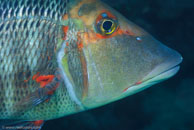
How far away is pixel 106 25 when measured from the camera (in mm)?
1600

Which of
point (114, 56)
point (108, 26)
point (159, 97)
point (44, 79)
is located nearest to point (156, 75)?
point (114, 56)

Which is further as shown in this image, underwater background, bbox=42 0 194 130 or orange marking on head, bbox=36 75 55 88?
underwater background, bbox=42 0 194 130

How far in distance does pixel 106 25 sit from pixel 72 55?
0.41 metres

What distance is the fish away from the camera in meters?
1.54

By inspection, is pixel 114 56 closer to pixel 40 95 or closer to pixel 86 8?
pixel 86 8

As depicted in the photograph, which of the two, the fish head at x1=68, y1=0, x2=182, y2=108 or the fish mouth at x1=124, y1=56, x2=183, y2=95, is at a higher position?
the fish head at x1=68, y1=0, x2=182, y2=108

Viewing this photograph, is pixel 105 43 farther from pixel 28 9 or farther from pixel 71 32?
pixel 28 9

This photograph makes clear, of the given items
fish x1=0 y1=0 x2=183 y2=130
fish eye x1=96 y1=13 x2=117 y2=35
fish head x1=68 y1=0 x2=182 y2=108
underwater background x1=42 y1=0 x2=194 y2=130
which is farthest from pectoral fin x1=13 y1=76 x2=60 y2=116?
underwater background x1=42 y1=0 x2=194 y2=130

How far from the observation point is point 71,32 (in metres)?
1.56

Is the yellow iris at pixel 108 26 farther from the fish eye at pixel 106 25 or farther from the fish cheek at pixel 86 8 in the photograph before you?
the fish cheek at pixel 86 8

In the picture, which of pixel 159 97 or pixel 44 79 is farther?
pixel 159 97

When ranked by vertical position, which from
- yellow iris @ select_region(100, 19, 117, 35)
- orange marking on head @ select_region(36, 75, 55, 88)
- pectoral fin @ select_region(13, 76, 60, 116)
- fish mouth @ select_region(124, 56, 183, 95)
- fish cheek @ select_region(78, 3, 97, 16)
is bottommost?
fish mouth @ select_region(124, 56, 183, 95)

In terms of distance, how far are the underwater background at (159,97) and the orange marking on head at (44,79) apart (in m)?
2.31

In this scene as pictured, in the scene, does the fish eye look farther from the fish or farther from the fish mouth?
the fish mouth
